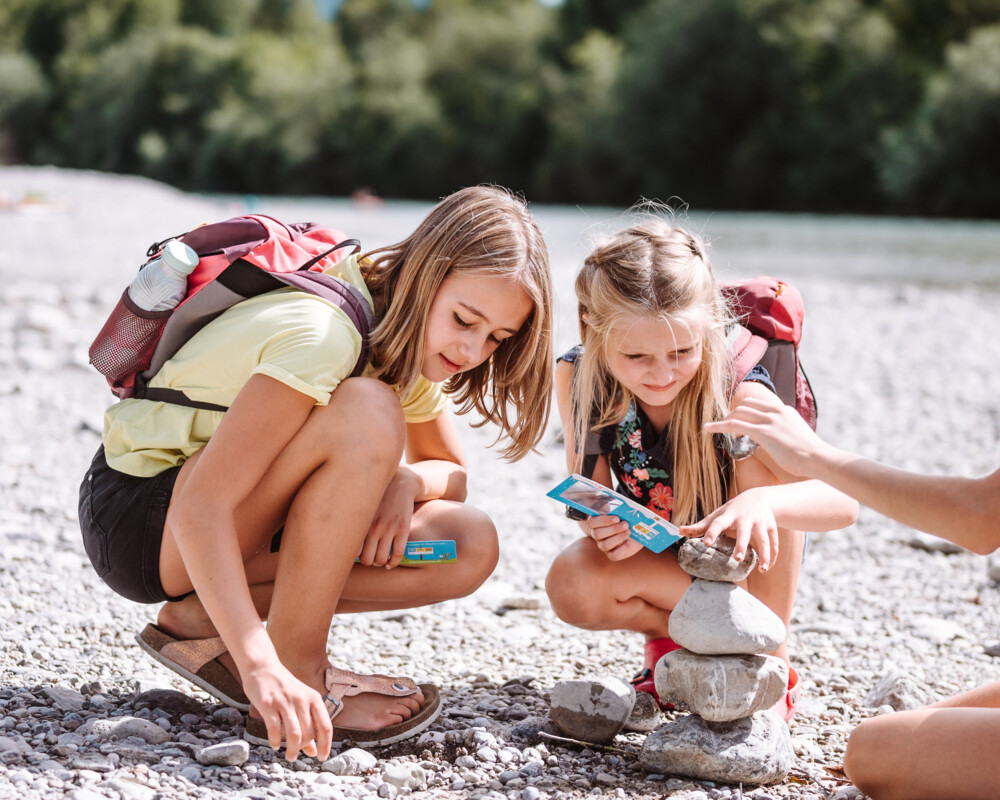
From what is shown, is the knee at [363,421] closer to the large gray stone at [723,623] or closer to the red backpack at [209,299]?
the red backpack at [209,299]

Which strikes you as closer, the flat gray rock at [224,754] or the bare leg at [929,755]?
the bare leg at [929,755]

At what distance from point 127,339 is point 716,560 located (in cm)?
155

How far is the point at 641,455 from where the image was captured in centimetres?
305

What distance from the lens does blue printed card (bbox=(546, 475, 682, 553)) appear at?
2646 millimetres

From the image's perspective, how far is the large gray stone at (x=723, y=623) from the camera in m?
2.47

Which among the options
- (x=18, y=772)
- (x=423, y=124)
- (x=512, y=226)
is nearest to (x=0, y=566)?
(x=18, y=772)

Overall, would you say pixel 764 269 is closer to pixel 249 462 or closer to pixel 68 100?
pixel 249 462

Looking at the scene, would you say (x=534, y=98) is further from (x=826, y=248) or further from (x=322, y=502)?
(x=322, y=502)

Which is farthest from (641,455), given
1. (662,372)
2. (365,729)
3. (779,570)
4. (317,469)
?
(365,729)

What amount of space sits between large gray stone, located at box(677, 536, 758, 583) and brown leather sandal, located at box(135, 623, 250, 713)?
1164 mm

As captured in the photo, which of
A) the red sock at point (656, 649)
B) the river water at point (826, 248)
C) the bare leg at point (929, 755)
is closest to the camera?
the bare leg at point (929, 755)

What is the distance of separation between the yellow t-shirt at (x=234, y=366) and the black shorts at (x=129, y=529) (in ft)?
0.15

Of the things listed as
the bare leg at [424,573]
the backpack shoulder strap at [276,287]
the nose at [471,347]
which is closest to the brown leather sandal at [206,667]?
the bare leg at [424,573]

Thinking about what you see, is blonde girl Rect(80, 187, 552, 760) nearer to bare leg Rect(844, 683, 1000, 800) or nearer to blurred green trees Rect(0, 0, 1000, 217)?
bare leg Rect(844, 683, 1000, 800)
